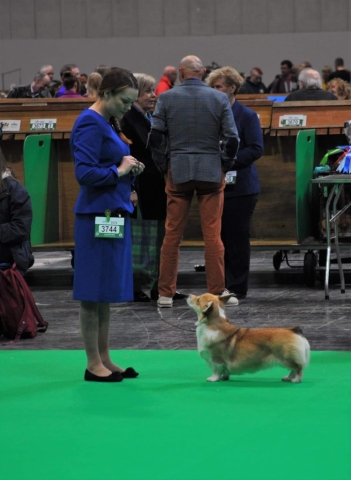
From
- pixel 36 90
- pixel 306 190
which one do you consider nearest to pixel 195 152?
pixel 306 190

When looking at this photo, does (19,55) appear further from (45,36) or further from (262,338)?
(262,338)

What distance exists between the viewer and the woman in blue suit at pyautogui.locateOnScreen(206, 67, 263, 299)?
6.80 m

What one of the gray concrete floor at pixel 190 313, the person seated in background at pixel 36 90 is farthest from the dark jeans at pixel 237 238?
the person seated in background at pixel 36 90

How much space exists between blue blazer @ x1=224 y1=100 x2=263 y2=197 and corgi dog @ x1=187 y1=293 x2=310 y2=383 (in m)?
2.42

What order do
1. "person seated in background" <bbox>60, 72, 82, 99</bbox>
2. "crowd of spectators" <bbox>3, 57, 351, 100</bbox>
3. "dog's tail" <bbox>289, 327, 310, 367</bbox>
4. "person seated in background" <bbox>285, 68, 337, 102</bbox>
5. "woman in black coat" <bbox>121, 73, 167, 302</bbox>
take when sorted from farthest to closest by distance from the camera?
1. "person seated in background" <bbox>60, 72, 82, 99</bbox>
2. "crowd of spectators" <bbox>3, 57, 351, 100</bbox>
3. "person seated in background" <bbox>285, 68, 337, 102</bbox>
4. "woman in black coat" <bbox>121, 73, 167, 302</bbox>
5. "dog's tail" <bbox>289, 327, 310, 367</bbox>

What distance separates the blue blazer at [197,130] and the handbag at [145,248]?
0.61 m

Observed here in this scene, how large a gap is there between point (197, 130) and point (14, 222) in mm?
1347

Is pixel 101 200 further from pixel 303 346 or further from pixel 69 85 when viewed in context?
pixel 69 85

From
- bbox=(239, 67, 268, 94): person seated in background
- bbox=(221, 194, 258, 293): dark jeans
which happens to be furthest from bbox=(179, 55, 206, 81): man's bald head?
bbox=(239, 67, 268, 94): person seated in background

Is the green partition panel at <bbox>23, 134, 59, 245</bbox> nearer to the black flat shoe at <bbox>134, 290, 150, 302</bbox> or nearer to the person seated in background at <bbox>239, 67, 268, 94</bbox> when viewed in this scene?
the black flat shoe at <bbox>134, 290, 150, 302</bbox>

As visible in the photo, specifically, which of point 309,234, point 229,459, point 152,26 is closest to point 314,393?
point 229,459

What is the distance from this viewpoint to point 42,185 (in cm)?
799

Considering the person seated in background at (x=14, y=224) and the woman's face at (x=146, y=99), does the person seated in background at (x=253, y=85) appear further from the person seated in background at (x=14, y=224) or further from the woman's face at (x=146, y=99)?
the person seated in background at (x=14, y=224)

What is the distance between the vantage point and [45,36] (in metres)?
19.3
